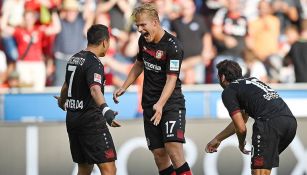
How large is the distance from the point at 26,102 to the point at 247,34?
13.2ft

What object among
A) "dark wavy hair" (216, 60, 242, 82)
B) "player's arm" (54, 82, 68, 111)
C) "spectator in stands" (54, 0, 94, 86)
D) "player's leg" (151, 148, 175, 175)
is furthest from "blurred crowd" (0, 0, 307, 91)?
"dark wavy hair" (216, 60, 242, 82)

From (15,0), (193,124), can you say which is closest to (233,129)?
(193,124)

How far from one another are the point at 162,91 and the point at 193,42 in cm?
538

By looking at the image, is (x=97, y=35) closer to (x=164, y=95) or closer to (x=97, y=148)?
(x=164, y=95)

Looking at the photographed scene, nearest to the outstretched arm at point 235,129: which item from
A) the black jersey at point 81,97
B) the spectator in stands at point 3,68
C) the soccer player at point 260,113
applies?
the soccer player at point 260,113

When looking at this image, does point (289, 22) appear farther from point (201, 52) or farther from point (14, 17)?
point (14, 17)

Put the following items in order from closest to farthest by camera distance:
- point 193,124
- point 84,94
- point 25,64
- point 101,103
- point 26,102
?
point 101,103, point 84,94, point 193,124, point 26,102, point 25,64

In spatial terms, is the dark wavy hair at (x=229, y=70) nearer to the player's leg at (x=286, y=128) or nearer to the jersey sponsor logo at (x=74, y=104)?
the player's leg at (x=286, y=128)

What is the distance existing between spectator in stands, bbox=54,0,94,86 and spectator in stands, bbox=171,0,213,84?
148cm

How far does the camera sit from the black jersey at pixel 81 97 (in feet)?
28.1

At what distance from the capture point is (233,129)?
8828 millimetres

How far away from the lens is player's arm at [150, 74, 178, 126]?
8359 millimetres

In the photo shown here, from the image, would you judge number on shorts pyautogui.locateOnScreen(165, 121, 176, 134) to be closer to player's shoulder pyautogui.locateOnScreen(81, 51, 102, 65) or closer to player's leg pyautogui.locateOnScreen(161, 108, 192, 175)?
Result: player's leg pyautogui.locateOnScreen(161, 108, 192, 175)

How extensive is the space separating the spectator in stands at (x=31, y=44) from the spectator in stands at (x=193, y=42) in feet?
6.73
